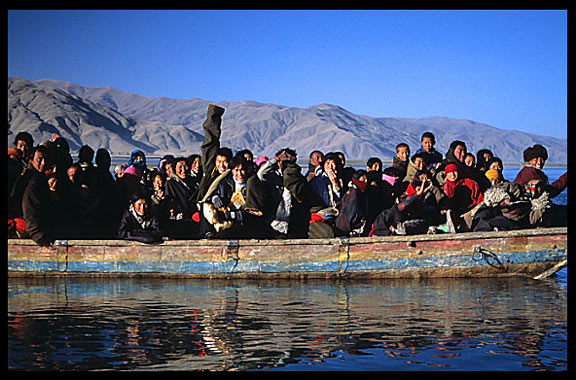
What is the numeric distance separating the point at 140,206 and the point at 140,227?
0.49m

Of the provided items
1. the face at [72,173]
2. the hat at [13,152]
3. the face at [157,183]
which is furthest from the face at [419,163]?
the hat at [13,152]

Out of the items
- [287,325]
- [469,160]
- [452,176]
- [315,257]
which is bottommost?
[287,325]

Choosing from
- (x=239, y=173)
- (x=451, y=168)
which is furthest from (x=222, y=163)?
(x=451, y=168)

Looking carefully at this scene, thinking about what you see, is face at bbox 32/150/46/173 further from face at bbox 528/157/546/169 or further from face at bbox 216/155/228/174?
face at bbox 528/157/546/169

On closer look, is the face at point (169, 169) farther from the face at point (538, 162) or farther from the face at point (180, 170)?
the face at point (538, 162)

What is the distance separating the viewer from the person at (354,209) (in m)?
12.6

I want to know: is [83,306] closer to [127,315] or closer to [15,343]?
[127,315]

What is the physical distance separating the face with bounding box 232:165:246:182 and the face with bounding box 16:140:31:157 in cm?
351

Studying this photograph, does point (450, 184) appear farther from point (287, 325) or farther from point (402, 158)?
point (287, 325)

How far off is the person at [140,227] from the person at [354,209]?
2918mm

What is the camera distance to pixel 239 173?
12484 millimetres

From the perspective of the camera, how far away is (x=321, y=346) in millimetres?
8672

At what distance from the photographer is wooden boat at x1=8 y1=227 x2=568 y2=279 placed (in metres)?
12.6

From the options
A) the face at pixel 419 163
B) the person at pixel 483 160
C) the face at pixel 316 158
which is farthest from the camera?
the face at pixel 316 158
